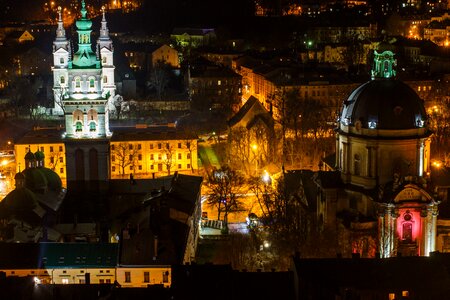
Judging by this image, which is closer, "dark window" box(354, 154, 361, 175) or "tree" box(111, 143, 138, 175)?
"dark window" box(354, 154, 361, 175)

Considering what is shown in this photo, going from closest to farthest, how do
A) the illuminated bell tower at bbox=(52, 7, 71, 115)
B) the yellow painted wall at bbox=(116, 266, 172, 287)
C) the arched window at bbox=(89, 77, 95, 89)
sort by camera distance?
1. the yellow painted wall at bbox=(116, 266, 172, 287)
2. the arched window at bbox=(89, 77, 95, 89)
3. the illuminated bell tower at bbox=(52, 7, 71, 115)

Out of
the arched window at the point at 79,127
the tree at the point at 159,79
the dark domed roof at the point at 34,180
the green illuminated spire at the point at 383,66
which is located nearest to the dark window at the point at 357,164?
the green illuminated spire at the point at 383,66

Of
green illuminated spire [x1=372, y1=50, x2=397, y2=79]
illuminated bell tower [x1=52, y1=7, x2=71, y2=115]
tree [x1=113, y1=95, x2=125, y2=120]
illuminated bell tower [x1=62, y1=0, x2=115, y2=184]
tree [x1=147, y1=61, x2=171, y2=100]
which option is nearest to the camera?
green illuminated spire [x1=372, y1=50, x2=397, y2=79]

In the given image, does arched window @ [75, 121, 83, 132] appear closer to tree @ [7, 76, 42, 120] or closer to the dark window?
the dark window

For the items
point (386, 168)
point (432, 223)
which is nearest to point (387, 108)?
point (386, 168)

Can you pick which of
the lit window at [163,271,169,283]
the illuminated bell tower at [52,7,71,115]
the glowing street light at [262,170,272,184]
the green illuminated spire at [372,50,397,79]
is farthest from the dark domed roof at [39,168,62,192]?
the illuminated bell tower at [52,7,71,115]

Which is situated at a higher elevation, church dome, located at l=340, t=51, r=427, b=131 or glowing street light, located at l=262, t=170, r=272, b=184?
church dome, located at l=340, t=51, r=427, b=131
